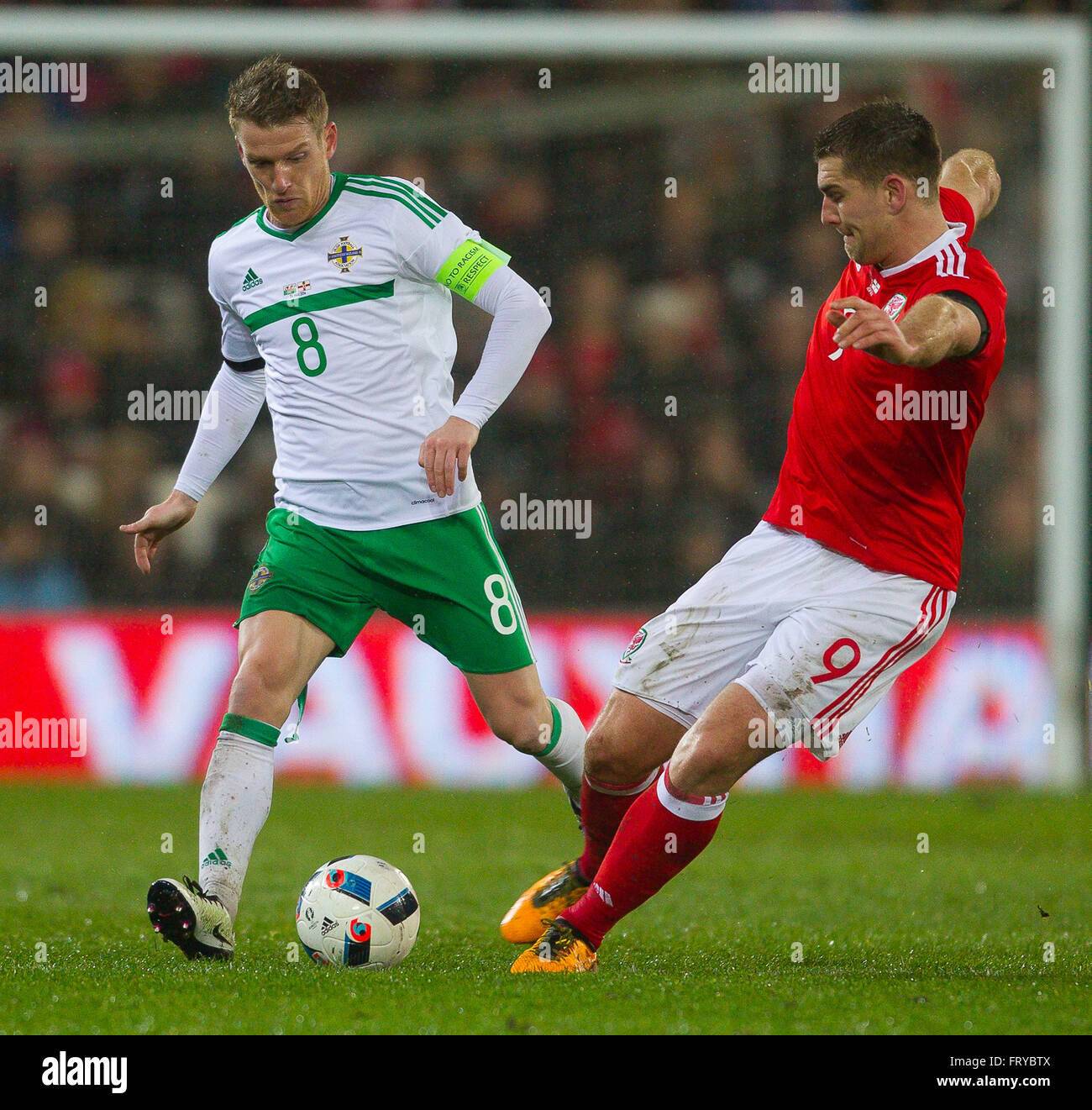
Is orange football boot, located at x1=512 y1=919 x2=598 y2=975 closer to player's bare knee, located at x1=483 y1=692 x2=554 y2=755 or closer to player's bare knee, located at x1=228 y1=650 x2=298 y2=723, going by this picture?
player's bare knee, located at x1=483 y1=692 x2=554 y2=755

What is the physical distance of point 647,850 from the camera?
13.2 ft

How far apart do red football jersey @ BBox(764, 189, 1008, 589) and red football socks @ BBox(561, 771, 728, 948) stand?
780 mm

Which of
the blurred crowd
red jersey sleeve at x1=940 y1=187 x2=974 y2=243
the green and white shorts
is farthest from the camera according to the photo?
the blurred crowd

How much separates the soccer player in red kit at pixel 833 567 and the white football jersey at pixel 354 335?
87 cm

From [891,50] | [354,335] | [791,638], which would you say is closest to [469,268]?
[354,335]

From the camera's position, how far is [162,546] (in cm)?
873

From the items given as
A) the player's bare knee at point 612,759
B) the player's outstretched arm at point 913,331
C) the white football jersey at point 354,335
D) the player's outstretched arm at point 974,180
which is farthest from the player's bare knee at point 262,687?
the player's outstretched arm at point 974,180

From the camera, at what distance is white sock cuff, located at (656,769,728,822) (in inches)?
157

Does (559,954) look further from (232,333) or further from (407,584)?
(232,333)

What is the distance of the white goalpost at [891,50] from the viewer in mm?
8812

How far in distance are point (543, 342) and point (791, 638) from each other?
512cm

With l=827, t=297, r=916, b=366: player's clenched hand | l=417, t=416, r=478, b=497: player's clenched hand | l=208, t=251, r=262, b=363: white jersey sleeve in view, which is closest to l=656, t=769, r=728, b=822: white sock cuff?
l=417, t=416, r=478, b=497: player's clenched hand

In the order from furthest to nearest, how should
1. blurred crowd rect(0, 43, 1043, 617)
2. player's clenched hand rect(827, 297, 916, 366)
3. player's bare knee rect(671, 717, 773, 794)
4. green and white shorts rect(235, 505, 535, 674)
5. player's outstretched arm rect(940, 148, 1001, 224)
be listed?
1. blurred crowd rect(0, 43, 1043, 617)
2. player's outstretched arm rect(940, 148, 1001, 224)
3. green and white shorts rect(235, 505, 535, 674)
4. player's bare knee rect(671, 717, 773, 794)
5. player's clenched hand rect(827, 297, 916, 366)

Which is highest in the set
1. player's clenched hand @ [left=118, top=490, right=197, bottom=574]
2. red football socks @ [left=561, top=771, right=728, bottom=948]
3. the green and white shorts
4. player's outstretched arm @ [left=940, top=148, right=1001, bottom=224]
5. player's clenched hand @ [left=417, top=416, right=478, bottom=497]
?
player's outstretched arm @ [left=940, top=148, right=1001, bottom=224]
